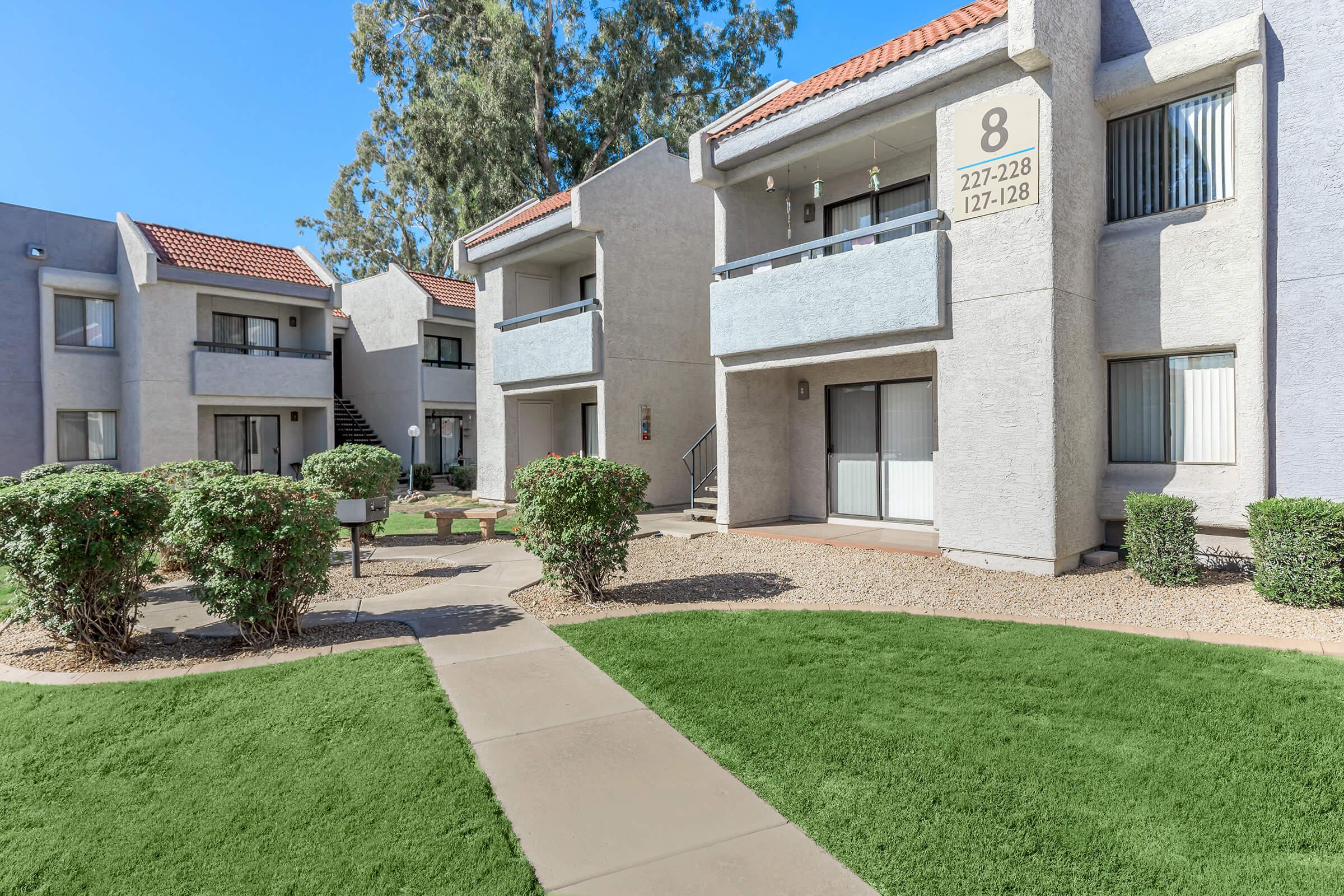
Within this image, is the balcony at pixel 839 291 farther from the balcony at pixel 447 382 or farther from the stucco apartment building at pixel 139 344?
the stucco apartment building at pixel 139 344

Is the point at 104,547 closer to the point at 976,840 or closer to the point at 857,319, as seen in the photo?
the point at 976,840

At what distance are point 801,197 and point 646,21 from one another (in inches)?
763

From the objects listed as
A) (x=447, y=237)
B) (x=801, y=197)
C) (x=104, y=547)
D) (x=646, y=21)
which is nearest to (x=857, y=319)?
(x=801, y=197)

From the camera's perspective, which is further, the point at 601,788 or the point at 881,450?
the point at 881,450

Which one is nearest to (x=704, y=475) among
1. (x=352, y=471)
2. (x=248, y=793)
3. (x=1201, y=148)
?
(x=352, y=471)

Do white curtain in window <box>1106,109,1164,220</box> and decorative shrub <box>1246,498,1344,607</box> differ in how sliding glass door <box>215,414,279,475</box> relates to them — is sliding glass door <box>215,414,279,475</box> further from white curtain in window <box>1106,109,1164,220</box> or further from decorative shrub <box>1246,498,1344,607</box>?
decorative shrub <box>1246,498,1344,607</box>

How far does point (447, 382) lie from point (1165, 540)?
72.2 ft

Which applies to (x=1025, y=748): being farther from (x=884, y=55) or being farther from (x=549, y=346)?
(x=549, y=346)

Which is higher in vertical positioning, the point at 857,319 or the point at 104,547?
the point at 857,319

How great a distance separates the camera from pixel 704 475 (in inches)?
680

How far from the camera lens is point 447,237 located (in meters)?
35.1

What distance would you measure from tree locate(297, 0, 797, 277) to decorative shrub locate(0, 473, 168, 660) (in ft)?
82.2

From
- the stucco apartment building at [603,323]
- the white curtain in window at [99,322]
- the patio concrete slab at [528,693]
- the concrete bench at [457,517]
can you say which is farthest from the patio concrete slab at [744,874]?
the white curtain in window at [99,322]

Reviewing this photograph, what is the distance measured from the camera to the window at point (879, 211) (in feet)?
40.0
